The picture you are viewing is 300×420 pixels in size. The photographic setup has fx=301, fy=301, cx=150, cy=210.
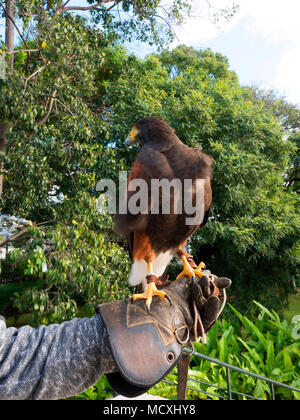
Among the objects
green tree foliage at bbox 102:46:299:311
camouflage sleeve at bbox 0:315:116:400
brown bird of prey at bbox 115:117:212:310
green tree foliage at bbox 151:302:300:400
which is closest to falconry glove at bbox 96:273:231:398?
camouflage sleeve at bbox 0:315:116:400

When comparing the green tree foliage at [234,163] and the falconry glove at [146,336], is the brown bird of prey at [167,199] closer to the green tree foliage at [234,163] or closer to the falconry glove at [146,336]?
the falconry glove at [146,336]

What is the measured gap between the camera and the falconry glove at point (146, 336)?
39.6 inches

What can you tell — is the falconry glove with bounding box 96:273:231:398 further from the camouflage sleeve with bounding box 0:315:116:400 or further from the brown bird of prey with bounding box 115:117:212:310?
the brown bird of prey with bounding box 115:117:212:310

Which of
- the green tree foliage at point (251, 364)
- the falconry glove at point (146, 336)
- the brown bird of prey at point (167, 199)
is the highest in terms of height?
the brown bird of prey at point (167, 199)

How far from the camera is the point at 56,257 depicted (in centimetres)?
284

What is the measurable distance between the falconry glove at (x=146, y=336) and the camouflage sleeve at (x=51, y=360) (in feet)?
0.16

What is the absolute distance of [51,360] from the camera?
93 centimetres

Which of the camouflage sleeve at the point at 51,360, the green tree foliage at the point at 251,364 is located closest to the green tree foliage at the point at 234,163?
the green tree foliage at the point at 251,364

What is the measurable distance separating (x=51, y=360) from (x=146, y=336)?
1.15 feet

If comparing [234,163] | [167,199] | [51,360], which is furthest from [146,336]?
[234,163]

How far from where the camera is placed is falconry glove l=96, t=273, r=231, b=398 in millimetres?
1006

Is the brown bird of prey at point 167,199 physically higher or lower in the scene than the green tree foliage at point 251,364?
higher

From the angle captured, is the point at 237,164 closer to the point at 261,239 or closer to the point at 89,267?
the point at 261,239
